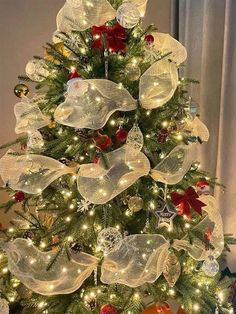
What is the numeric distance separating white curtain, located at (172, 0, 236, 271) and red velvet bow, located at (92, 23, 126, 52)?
0.83m

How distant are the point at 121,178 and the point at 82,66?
0.40 meters

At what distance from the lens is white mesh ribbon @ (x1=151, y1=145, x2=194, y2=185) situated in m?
1.33

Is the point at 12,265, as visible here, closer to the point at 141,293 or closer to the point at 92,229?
the point at 92,229

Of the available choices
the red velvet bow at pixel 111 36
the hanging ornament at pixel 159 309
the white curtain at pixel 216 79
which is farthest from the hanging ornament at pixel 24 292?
the white curtain at pixel 216 79

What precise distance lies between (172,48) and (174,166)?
455 millimetres

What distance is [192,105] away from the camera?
5.24 ft

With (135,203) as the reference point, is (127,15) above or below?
above

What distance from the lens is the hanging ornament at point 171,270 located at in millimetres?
1379

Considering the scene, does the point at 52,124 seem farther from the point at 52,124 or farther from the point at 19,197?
the point at 19,197

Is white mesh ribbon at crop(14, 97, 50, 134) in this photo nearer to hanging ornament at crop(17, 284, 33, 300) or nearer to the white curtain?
hanging ornament at crop(17, 284, 33, 300)

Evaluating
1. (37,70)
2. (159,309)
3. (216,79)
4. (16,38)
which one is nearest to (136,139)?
(37,70)

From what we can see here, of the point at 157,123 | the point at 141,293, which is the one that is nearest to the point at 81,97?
the point at 157,123

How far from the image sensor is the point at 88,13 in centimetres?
131

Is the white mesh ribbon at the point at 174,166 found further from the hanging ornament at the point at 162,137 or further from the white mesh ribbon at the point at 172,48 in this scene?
the white mesh ribbon at the point at 172,48
